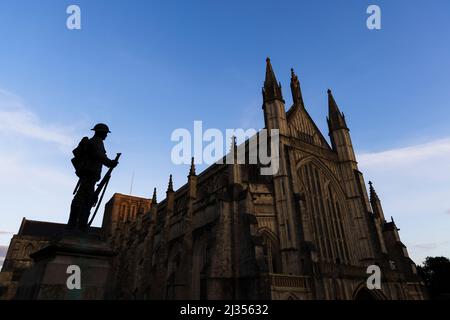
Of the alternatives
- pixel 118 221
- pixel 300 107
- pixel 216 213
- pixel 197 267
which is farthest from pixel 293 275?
pixel 118 221

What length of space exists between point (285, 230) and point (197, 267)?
776 centimetres

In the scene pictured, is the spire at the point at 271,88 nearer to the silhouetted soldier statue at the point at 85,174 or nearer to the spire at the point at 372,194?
the spire at the point at 372,194

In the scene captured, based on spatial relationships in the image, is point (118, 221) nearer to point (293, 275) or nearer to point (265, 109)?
point (265, 109)

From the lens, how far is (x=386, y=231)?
2522cm

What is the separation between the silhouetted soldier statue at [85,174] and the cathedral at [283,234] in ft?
40.4

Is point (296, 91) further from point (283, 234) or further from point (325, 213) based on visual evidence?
point (283, 234)

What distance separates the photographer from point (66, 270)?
5.18 metres

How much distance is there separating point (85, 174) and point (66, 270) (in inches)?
78.4

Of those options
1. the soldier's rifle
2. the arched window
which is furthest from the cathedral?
the soldier's rifle

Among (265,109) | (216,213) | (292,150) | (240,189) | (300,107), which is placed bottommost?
(216,213)

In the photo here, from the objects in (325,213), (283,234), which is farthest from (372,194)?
(283,234)

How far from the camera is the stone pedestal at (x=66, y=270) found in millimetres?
4926

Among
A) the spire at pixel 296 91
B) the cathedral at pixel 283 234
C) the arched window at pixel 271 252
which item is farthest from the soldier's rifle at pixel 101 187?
the spire at pixel 296 91
